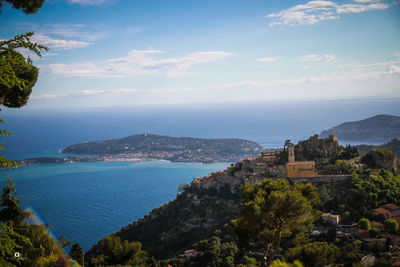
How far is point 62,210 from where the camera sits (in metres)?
35.8

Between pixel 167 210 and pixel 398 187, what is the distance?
15691 mm

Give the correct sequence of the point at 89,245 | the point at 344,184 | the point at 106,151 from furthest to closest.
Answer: the point at 106,151 < the point at 89,245 < the point at 344,184

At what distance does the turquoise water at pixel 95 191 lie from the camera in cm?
3200

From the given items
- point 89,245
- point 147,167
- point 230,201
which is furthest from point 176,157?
point 230,201

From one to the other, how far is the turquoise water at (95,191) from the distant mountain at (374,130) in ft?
93.9

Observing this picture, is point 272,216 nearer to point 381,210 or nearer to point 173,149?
point 381,210

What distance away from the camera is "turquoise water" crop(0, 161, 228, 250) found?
1260 inches

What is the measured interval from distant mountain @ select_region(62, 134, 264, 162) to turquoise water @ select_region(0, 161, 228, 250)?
14.7 feet

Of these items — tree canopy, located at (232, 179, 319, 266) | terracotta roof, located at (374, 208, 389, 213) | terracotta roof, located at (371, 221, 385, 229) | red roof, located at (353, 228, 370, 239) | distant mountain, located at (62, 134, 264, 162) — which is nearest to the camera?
tree canopy, located at (232, 179, 319, 266)

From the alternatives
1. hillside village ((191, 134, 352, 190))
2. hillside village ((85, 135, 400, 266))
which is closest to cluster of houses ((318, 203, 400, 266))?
hillside village ((85, 135, 400, 266))

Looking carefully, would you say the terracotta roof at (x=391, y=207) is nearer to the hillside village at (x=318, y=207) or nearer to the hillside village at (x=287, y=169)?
the hillside village at (x=318, y=207)

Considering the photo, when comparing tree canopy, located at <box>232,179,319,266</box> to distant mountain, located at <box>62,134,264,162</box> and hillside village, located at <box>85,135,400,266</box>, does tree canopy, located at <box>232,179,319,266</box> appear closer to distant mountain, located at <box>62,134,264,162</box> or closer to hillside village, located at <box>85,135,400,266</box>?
hillside village, located at <box>85,135,400,266</box>

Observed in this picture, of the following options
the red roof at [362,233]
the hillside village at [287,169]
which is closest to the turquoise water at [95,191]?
the hillside village at [287,169]

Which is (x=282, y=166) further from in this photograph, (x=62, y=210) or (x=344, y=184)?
(x=62, y=210)
